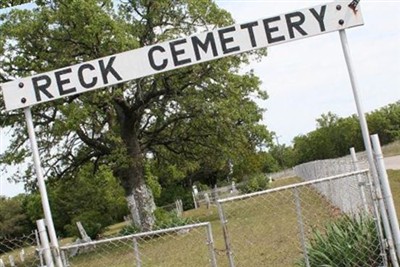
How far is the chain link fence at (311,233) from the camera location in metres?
6.38

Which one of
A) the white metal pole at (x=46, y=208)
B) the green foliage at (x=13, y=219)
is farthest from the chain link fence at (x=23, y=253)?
the green foliage at (x=13, y=219)

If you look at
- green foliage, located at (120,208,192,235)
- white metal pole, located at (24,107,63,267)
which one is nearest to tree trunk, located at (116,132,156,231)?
green foliage, located at (120,208,192,235)

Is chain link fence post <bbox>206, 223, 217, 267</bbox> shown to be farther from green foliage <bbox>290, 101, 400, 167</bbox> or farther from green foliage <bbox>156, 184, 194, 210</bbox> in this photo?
green foliage <bbox>290, 101, 400, 167</bbox>

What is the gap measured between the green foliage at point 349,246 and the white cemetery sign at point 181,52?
265 cm

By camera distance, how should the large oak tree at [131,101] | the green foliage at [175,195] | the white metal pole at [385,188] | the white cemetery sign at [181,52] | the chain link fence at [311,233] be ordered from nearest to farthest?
the white metal pole at [385,188] < the white cemetery sign at [181,52] < the chain link fence at [311,233] < the large oak tree at [131,101] < the green foliage at [175,195]

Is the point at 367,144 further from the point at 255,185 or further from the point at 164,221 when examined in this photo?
the point at 255,185

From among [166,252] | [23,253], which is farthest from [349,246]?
[23,253]

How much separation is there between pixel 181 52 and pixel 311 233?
160 inches

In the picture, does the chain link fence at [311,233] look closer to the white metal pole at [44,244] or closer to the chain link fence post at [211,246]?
the chain link fence post at [211,246]

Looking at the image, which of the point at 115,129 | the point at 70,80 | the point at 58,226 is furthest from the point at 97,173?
the point at 58,226

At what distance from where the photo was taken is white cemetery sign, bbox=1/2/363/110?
19.6ft

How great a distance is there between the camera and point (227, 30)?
236 inches

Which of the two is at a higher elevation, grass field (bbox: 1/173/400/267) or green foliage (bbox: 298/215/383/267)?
green foliage (bbox: 298/215/383/267)

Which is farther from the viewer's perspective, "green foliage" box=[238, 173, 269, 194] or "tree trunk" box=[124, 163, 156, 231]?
"green foliage" box=[238, 173, 269, 194]
